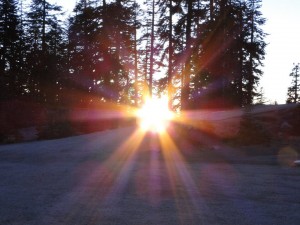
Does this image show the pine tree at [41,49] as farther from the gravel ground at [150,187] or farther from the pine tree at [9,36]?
the gravel ground at [150,187]

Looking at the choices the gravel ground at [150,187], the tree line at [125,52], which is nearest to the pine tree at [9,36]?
the tree line at [125,52]

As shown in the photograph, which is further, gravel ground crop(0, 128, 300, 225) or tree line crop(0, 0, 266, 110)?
tree line crop(0, 0, 266, 110)

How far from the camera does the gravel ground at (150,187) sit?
7.87m

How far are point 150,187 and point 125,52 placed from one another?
39210 mm

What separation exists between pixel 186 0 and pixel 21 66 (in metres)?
18.6

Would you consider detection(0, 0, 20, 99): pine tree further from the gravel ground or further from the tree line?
the gravel ground

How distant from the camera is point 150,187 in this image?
34.2 feet

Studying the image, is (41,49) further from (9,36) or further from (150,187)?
(150,187)

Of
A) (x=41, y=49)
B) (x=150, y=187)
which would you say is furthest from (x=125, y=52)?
(x=150, y=187)

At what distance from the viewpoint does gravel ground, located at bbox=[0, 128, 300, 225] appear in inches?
310

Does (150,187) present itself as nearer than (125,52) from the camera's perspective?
Yes

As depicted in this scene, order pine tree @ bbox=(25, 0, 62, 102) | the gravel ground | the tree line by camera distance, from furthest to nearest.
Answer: pine tree @ bbox=(25, 0, 62, 102), the tree line, the gravel ground

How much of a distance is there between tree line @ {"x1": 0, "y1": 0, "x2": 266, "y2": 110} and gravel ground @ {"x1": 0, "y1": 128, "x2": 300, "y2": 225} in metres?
16.7

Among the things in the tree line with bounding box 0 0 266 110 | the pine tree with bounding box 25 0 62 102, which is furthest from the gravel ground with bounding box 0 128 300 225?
the pine tree with bounding box 25 0 62 102
